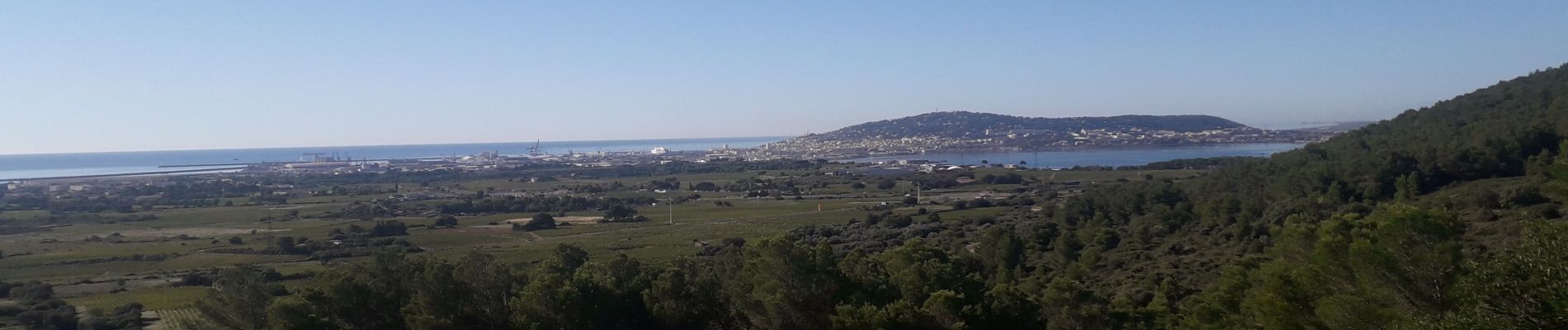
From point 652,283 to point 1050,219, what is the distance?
22.9 m

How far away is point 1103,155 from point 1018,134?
38487mm

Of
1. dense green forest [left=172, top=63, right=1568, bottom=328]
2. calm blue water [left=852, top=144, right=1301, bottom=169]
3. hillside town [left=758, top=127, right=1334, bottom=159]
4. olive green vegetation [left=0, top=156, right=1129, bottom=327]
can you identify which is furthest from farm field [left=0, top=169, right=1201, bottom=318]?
hillside town [left=758, top=127, right=1334, bottom=159]

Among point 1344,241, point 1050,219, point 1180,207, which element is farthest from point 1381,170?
point 1344,241

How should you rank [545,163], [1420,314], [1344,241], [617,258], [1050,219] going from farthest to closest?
[545,163] → [1050,219] → [617,258] → [1344,241] → [1420,314]

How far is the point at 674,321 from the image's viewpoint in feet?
47.4

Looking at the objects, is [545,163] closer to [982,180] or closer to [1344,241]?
[982,180]

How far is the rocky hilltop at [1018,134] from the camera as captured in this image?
114 meters

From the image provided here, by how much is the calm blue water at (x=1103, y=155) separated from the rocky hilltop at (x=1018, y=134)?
172 inches

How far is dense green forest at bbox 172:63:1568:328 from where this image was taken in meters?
9.53

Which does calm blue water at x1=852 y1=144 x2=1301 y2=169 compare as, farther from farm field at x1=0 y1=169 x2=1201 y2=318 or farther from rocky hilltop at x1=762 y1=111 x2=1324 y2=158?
farm field at x1=0 y1=169 x2=1201 y2=318

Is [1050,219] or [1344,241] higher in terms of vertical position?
[1344,241]

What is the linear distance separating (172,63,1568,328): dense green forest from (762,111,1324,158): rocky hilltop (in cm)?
6962

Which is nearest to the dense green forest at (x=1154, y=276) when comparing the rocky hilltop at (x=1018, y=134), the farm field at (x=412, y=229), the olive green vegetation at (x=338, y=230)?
the olive green vegetation at (x=338, y=230)

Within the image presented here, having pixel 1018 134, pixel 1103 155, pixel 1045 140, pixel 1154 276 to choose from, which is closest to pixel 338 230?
pixel 1154 276
